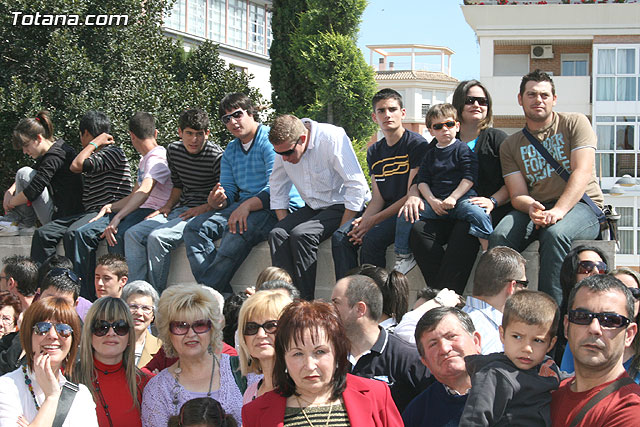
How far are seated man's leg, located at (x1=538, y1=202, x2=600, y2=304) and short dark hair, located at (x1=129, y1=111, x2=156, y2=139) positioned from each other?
4.17 meters

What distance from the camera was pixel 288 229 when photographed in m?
6.43

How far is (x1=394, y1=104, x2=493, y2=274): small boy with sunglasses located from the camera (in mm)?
5734

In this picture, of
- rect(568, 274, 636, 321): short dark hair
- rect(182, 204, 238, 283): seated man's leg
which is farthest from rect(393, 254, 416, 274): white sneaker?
rect(568, 274, 636, 321): short dark hair

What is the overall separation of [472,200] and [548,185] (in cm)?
58

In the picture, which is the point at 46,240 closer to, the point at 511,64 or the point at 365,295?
the point at 365,295

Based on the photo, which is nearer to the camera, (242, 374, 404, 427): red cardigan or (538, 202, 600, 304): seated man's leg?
(242, 374, 404, 427): red cardigan

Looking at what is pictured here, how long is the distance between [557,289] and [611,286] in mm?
2028

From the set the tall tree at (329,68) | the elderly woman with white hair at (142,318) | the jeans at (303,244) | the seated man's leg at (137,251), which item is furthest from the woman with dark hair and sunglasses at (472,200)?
the tall tree at (329,68)

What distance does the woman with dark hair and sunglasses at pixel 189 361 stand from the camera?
4.08 meters

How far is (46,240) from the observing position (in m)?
7.70

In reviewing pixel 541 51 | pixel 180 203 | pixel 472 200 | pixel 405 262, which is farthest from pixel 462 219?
pixel 541 51

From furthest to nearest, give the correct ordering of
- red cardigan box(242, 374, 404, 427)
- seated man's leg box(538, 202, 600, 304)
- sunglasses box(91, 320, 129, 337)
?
seated man's leg box(538, 202, 600, 304) < sunglasses box(91, 320, 129, 337) < red cardigan box(242, 374, 404, 427)

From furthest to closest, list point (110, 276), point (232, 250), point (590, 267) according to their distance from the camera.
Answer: point (232, 250) → point (110, 276) → point (590, 267)

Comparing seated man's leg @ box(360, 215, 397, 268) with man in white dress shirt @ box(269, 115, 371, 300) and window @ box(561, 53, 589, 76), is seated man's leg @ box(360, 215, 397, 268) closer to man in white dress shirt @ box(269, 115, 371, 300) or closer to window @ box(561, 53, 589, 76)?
man in white dress shirt @ box(269, 115, 371, 300)
